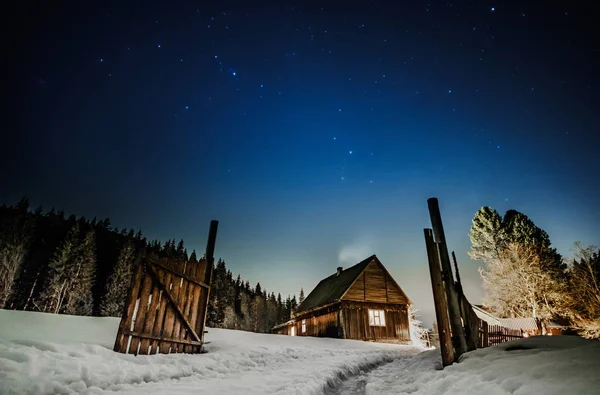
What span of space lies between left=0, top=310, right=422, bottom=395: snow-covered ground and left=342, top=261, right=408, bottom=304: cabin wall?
1673 cm

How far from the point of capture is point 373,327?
23125mm

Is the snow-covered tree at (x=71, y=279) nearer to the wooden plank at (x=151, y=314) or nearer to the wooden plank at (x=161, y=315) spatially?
the wooden plank at (x=161, y=315)

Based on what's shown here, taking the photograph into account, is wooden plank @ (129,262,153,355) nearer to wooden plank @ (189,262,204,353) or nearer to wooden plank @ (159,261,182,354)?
wooden plank @ (159,261,182,354)

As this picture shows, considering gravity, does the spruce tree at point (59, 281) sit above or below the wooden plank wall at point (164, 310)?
above

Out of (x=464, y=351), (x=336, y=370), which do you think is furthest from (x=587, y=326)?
(x=336, y=370)

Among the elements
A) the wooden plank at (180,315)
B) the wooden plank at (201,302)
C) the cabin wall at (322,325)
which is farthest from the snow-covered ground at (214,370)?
the cabin wall at (322,325)

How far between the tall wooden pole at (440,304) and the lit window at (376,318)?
61.6 ft

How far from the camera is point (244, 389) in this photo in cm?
422

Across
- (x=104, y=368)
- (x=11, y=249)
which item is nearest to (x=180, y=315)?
(x=104, y=368)

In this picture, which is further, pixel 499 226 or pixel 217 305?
pixel 217 305

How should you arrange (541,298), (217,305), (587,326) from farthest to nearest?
1. (217,305)
2. (541,298)
3. (587,326)

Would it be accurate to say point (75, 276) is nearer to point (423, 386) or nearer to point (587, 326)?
point (423, 386)

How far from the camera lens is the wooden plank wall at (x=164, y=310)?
19.3ft

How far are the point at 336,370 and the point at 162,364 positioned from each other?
4.12 metres
